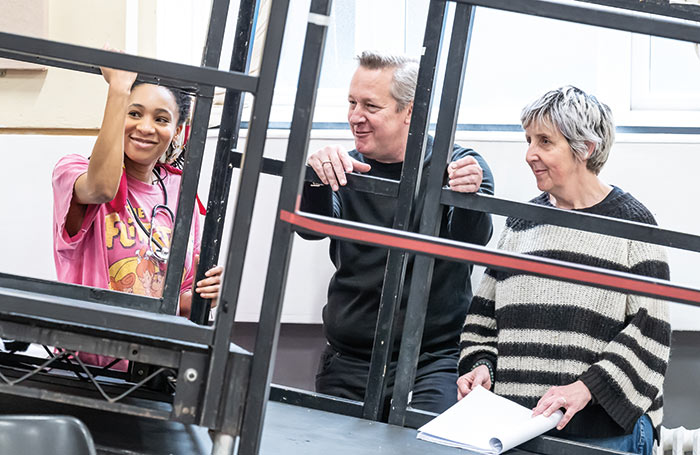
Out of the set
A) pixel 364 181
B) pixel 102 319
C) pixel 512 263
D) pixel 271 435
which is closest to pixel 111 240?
pixel 364 181

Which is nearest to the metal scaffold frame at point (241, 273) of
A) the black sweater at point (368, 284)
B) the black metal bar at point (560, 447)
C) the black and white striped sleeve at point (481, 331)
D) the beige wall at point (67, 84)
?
the black metal bar at point (560, 447)

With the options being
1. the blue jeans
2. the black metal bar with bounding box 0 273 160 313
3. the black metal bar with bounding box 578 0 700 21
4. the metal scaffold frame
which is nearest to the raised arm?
the black metal bar with bounding box 0 273 160 313

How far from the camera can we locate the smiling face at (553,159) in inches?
84.6

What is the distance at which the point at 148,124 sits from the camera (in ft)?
6.57

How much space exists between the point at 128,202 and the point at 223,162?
380mm

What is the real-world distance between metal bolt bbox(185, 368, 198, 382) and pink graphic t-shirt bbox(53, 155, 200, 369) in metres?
0.81

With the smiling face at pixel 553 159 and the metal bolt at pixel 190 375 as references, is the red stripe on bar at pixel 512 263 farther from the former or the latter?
the smiling face at pixel 553 159

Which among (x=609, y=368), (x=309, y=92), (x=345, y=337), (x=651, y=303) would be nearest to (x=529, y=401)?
(x=609, y=368)

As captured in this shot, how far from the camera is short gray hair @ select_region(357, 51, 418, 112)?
239cm

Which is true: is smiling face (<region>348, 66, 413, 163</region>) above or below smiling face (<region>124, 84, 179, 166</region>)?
above

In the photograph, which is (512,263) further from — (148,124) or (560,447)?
(148,124)

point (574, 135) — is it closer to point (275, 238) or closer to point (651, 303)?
point (651, 303)

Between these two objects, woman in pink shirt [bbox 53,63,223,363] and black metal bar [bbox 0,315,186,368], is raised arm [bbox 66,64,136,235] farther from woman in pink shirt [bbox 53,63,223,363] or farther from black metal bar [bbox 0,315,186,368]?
black metal bar [bbox 0,315,186,368]

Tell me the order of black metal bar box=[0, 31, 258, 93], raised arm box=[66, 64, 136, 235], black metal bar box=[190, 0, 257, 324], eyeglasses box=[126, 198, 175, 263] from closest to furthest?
black metal bar box=[0, 31, 258, 93], raised arm box=[66, 64, 136, 235], black metal bar box=[190, 0, 257, 324], eyeglasses box=[126, 198, 175, 263]
